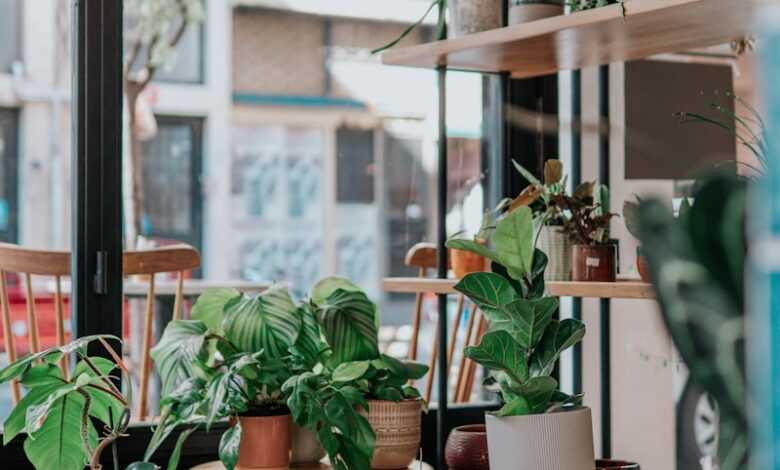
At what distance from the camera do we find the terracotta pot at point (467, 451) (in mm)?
2195

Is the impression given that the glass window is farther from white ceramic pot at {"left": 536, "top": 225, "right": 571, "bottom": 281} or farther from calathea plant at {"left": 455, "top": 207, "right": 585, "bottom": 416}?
calathea plant at {"left": 455, "top": 207, "right": 585, "bottom": 416}

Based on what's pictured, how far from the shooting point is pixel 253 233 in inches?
371

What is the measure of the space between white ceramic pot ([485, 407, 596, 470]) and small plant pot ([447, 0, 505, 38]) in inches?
33.2

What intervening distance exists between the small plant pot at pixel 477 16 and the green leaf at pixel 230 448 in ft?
3.05

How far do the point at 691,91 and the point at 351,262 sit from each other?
6878 mm

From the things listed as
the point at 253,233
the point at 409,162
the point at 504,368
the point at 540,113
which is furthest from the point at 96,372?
the point at 409,162

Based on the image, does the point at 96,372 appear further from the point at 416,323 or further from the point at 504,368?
the point at 416,323

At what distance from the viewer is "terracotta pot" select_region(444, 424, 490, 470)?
2.20 m

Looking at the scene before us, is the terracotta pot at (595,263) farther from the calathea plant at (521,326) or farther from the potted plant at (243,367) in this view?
the potted plant at (243,367)

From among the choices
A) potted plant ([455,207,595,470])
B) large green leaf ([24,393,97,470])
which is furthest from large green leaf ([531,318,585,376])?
large green leaf ([24,393,97,470])

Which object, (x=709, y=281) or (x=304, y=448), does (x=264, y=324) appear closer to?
(x=304, y=448)

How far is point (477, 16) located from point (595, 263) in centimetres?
60

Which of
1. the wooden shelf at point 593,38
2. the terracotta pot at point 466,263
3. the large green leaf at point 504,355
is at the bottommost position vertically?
the large green leaf at point 504,355

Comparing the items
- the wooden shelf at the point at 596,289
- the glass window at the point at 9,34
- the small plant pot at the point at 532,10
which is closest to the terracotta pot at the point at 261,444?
the wooden shelf at the point at 596,289
